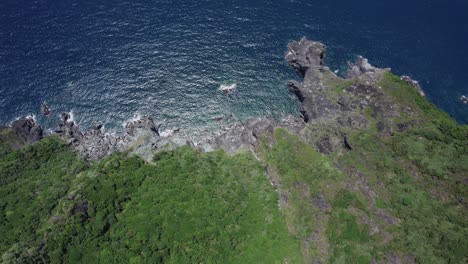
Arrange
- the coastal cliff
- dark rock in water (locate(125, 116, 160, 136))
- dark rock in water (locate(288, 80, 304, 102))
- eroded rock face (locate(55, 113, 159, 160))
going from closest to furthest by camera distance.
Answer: the coastal cliff, eroded rock face (locate(55, 113, 159, 160)), dark rock in water (locate(125, 116, 160, 136)), dark rock in water (locate(288, 80, 304, 102))

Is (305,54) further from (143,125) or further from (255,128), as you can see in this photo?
(143,125)

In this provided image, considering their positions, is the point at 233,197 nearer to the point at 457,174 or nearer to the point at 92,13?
the point at 457,174

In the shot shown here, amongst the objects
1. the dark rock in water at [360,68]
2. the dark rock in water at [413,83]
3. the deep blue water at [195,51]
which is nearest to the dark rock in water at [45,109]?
the deep blue water at [195,51]

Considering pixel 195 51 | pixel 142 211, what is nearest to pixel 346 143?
pixel 142 211

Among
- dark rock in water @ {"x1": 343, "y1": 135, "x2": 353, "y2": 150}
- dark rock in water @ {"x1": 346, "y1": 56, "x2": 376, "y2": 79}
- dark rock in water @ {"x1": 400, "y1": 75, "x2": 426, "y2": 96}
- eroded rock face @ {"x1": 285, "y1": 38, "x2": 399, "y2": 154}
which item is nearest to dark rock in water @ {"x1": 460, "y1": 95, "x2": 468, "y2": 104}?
dark rock in water @ {"x1": 400, "y1": 75, "x2": 426, "y2": 96}

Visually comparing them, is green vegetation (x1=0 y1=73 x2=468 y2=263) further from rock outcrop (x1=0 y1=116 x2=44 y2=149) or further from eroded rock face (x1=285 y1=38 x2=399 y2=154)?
rock outcrop (x1=0 y1=116 x2=44 y2=149)

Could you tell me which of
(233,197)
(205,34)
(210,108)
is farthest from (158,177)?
(205,34)
